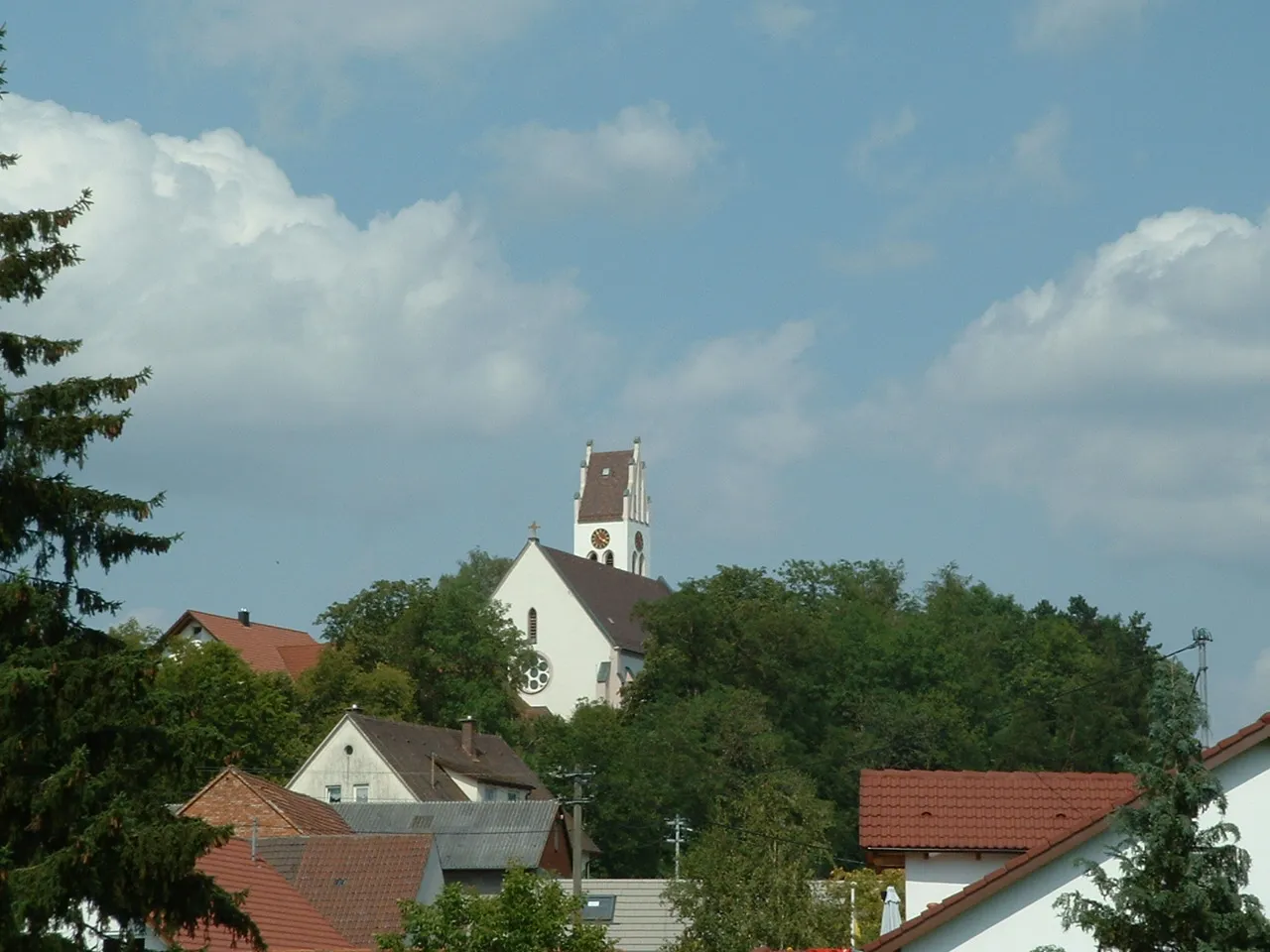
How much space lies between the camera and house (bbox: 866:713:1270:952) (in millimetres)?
17000

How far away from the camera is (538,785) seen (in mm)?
84312

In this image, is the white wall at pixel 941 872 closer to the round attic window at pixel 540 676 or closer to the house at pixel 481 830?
the house at pixel 481 830

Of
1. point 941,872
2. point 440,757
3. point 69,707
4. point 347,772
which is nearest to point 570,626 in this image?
point 440,757

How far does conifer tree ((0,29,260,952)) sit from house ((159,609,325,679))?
78215 millimetres

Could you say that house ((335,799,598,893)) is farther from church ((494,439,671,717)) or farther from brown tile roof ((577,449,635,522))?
brown tile roof ((577,449,635,522))

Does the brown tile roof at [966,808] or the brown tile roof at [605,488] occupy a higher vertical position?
the brown tile roof at [605,488]

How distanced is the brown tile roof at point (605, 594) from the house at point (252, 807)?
5347cm

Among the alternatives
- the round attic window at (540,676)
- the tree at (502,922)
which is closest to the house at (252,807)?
the tree at (502,922)

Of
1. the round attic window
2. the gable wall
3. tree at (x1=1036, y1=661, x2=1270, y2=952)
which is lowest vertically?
tree at (x1=1036, y1=661, x2=1270, y2=952)

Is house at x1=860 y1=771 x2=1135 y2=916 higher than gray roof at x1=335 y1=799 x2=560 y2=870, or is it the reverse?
gray roof at x1=335 y1=799 x2=560 y2=870

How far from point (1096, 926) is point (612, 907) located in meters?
43.0

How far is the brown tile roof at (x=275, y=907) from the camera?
3509cm

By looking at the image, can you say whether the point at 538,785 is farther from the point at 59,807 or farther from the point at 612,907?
the point at 59,807

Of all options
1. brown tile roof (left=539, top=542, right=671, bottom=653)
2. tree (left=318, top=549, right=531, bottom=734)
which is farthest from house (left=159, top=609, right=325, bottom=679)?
brown tile roof (left=539, top=542, right=671, bottom=653)
